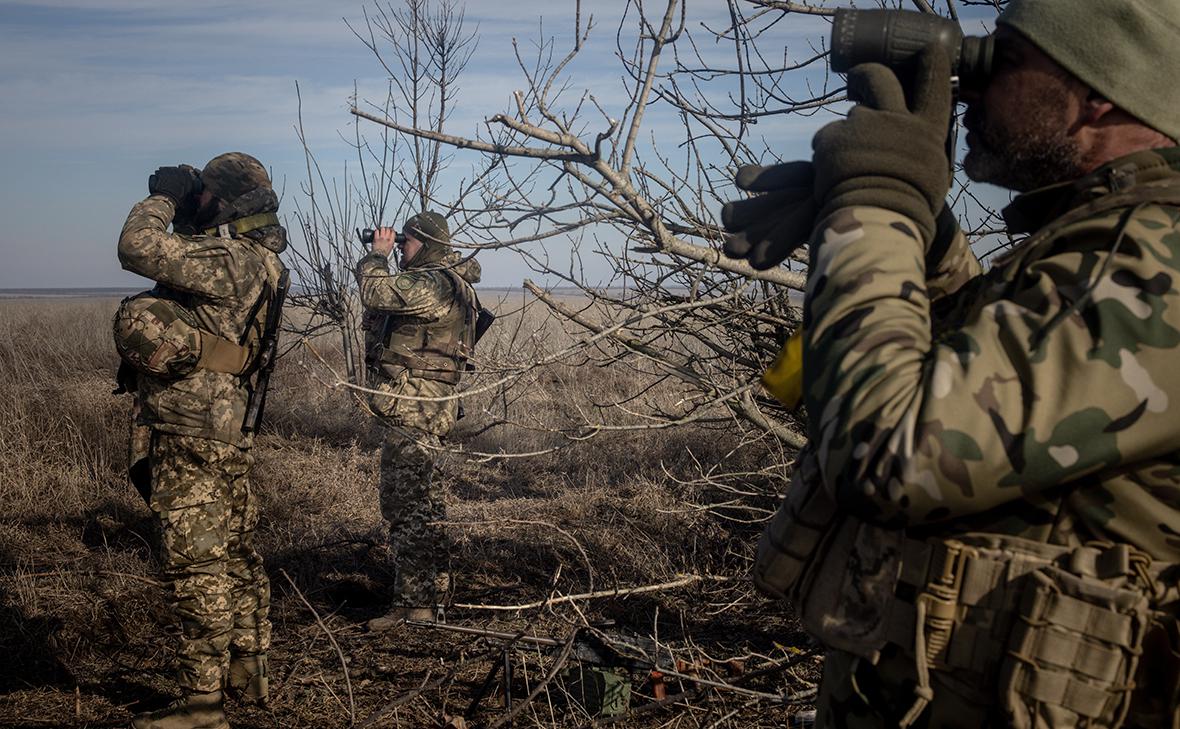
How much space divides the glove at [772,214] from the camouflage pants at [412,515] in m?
4.00

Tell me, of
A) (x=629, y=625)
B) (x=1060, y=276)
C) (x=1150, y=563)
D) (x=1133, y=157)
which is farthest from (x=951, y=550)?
(x=629, y=625)

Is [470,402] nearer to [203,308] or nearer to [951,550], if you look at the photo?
[203,308]

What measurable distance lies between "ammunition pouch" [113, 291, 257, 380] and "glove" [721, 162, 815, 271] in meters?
3.05

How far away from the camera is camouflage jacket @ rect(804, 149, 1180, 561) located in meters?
1.04

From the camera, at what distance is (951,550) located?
3.79ft

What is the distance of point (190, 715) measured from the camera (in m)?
3.62

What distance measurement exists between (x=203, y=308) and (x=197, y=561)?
1068mm

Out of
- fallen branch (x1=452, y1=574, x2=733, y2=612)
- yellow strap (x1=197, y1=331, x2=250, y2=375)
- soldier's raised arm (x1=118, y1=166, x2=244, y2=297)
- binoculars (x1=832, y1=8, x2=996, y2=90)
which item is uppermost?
binoculars (x1=832, y1=8, x2=996, y2=90)

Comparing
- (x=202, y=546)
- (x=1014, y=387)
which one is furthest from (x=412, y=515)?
(x=1014, y=387)

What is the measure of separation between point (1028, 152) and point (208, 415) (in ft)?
11.2

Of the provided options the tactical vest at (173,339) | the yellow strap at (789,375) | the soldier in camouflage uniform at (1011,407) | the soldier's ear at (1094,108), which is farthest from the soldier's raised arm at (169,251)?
the soldier's ear at (1094,108)

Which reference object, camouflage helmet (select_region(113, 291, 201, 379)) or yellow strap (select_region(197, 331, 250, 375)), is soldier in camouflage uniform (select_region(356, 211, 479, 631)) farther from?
camouflage helmet (select_region(113, 291, 201, 379))

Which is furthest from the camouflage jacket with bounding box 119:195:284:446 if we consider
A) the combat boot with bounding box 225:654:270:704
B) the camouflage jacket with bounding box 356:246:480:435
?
the camouflage jacket with bounding box 356:246:480:435

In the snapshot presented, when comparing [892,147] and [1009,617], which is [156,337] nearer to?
[892,147]
